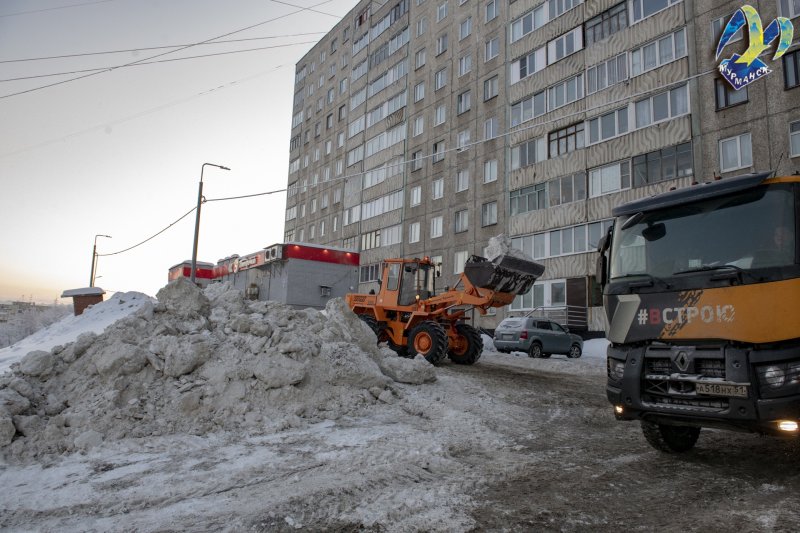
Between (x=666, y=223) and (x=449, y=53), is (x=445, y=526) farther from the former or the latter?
(x=449, y=53)

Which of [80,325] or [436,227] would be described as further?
[436,227]

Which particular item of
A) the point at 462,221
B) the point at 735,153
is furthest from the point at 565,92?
the point at 462,221

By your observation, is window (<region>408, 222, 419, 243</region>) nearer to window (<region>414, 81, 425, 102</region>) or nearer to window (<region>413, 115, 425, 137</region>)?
window (<region>413, 115, 425, 137</region>)

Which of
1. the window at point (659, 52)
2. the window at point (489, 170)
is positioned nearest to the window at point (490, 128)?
the window at point (489, 170)

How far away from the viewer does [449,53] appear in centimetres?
3609

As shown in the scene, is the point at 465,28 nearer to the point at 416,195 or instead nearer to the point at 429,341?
the point at 416,195

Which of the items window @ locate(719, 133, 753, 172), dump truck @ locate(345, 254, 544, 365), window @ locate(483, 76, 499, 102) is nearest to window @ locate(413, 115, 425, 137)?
window @ locate(483, 76, 499, 102)

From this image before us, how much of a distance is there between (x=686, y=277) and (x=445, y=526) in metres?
3.29

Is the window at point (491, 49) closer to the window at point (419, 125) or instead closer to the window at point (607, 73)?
the window at point (419, 125)

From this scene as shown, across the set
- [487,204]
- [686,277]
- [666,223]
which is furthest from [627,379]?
[487,204]

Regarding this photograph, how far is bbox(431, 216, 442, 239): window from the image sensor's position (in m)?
34.1

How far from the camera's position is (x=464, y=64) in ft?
114

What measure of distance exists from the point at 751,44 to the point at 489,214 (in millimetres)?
→ 14742

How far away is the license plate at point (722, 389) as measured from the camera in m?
4.30
